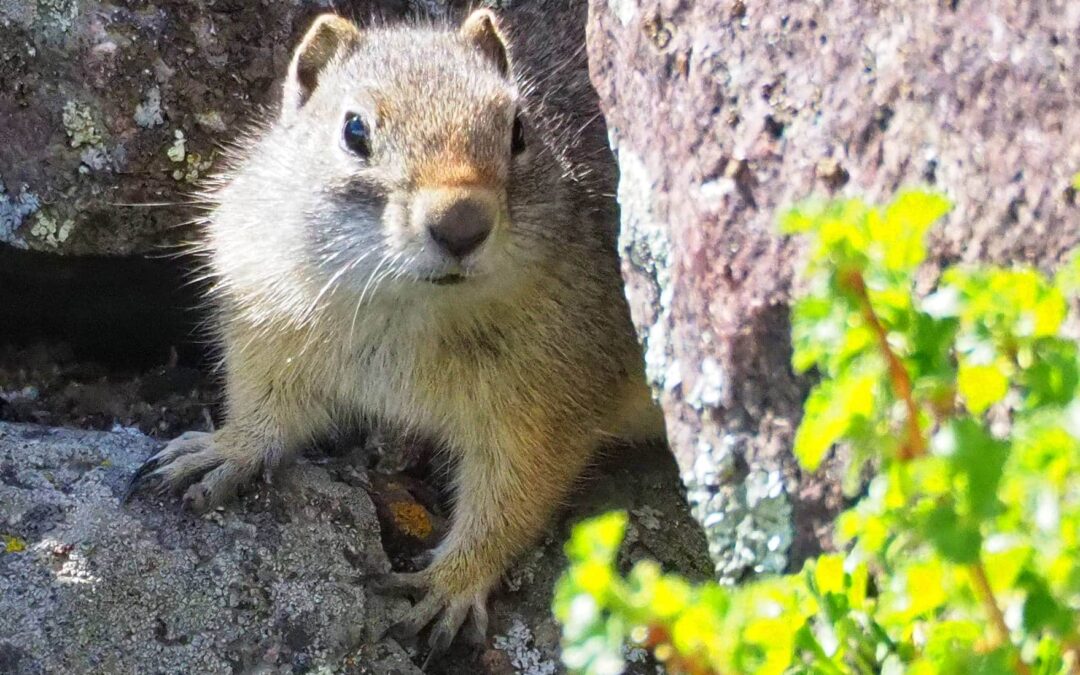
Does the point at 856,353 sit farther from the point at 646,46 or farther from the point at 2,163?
the point at 2,163

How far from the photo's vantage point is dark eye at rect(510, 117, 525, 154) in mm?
4301

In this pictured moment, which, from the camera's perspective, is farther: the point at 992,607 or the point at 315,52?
the point at 315,52

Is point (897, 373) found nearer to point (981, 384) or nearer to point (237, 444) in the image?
point (981, 384)

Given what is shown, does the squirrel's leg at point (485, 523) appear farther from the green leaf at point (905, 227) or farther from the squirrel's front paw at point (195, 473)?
the green leaf at point (905, 227)

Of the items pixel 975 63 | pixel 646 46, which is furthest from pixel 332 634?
pixel 975 63

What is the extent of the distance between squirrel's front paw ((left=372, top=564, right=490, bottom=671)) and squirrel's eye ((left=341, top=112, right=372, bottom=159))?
1.52 m

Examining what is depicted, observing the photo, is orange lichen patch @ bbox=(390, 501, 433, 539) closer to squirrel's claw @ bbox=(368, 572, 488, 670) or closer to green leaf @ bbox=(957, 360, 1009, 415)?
squirrel's claw @ bbox=(368, 572, 488, 670)

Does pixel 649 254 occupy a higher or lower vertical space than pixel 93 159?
higher

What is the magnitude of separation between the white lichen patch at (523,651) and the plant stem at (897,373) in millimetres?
2506

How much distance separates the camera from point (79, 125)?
5129 mm

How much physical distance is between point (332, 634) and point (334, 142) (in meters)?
1.69

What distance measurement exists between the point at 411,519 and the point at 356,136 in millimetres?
1523

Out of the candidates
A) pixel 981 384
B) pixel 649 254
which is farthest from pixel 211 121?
pixel 981 384

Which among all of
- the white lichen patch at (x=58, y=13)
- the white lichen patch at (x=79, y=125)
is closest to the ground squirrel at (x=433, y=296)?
the white lichen patch at (x=79, y=125)
